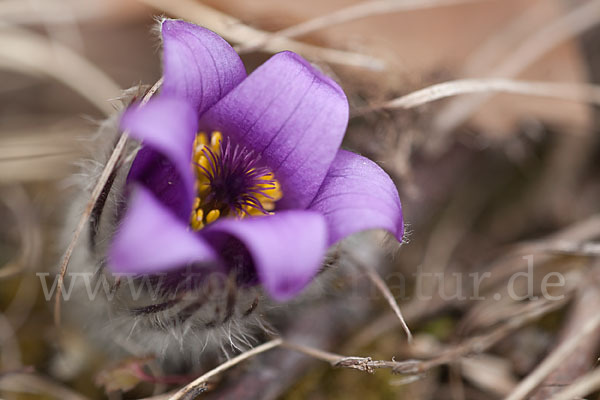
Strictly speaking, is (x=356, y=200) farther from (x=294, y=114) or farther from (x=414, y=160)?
(x=414, y=160)

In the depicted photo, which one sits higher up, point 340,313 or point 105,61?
point 105,61

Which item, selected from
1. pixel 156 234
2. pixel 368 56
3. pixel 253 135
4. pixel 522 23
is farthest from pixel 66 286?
pixel 522 23

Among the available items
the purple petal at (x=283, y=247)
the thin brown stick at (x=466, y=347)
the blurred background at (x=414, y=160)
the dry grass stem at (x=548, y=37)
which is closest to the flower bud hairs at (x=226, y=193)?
the purple petal at (x=283, y=247)

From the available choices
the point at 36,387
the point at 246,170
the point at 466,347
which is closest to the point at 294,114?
the point at 246,170

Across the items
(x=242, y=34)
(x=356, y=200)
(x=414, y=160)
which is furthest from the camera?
(x=414, y=160)

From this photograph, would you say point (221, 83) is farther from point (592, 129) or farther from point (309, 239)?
point (592, 129)

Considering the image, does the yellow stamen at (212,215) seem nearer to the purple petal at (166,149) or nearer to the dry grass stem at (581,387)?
the purple petal at (166,149)
